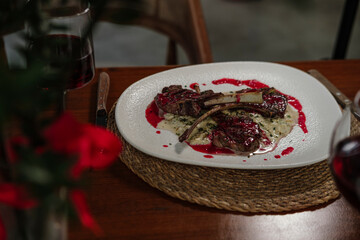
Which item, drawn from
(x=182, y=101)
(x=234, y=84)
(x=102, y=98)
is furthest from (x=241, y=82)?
(x=102, y=98)

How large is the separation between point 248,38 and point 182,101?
8.45ft

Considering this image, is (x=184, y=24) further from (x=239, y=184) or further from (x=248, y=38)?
(x=248, y=38)

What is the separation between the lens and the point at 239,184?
81 centimetres

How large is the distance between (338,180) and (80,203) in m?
0.42

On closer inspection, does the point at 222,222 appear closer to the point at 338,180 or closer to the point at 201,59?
the point at 338,180

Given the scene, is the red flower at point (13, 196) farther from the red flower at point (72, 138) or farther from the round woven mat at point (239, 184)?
the round woven mat at point (239, 184)

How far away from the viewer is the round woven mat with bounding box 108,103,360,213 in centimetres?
77

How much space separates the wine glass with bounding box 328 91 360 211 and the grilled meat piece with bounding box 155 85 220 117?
0.46 m

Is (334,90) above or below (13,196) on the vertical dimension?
below

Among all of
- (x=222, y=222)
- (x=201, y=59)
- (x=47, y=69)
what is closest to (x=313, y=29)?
(x=201, y=59)

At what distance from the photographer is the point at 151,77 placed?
1140mm

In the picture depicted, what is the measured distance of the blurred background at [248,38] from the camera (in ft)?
10.4

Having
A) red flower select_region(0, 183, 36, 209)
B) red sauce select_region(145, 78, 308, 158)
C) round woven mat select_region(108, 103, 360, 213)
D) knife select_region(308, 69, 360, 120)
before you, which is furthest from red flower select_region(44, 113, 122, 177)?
knife select_region(308, 69, 360, 120)

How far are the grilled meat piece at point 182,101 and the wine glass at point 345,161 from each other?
46cm
